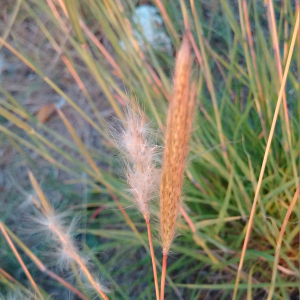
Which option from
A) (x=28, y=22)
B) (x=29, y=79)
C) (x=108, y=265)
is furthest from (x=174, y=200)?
(x=28, y=22)

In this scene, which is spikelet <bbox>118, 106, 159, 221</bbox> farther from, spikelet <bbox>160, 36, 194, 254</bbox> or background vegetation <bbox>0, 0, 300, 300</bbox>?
background vegetation <bbox>0, 0, 300, 300</bbox>

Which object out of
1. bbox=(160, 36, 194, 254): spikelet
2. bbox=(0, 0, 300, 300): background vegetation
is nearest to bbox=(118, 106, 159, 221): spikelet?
bbox=(160, 36, 194, 254): spikelet

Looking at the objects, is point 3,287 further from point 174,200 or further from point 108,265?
point 174,200

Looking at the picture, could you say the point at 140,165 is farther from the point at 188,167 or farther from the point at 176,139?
the point at 188,167

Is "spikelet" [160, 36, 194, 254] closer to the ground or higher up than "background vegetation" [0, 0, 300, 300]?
higher up

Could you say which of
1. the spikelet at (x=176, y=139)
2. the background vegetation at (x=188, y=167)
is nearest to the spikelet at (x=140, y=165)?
the spikelet at (x=176, y=139)

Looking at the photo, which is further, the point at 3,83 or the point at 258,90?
the point at 3,83
